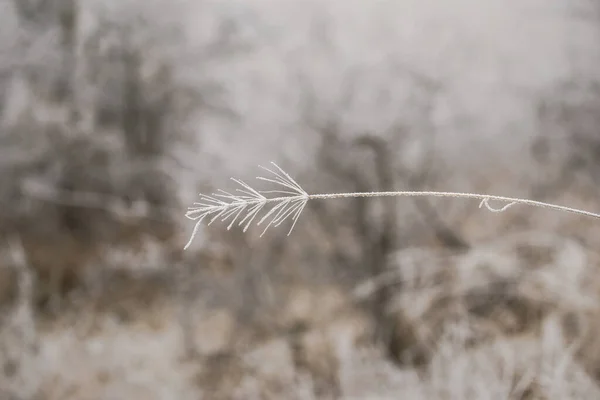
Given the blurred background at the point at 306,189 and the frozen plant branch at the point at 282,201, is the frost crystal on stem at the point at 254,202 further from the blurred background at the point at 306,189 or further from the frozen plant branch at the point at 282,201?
the blurred background at the point at 306,189

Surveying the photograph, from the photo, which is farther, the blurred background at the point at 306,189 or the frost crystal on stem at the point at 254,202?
the blurred background at the point at 306,189

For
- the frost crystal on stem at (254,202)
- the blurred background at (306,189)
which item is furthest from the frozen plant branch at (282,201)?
the blurred background at (306,189)

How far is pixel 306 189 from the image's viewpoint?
1.98m

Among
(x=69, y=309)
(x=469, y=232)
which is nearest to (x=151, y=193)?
(x=69, y=309)

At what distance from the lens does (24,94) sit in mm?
2102

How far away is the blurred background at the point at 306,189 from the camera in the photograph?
1888 millimetres

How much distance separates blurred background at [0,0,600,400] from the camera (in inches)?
74.3

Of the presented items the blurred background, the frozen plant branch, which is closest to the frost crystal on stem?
the frozen plant branch

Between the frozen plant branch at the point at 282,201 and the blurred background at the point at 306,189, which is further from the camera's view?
the blurred background at the point at 306,189

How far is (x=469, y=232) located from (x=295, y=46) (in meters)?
0.87

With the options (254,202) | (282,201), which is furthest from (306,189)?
(254,202)

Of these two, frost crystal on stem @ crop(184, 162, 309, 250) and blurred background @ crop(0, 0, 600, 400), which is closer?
frost crystal on stem @ crop(184, 162, 309, 250)

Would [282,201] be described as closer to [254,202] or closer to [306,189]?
[306,189]

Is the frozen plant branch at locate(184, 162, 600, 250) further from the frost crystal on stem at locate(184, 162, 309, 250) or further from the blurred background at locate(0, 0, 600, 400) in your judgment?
the blurred background at locate(0, 0, 600, 400)
